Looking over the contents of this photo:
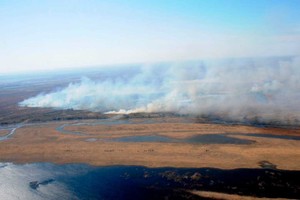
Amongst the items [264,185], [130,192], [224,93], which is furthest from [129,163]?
[224,93]

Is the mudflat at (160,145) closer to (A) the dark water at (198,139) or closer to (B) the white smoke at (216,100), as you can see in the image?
(A) the dark water at (198,139)

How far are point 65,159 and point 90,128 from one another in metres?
18.0

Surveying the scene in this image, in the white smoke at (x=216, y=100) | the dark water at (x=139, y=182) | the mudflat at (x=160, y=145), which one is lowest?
the dark water at (x=139, y=182)

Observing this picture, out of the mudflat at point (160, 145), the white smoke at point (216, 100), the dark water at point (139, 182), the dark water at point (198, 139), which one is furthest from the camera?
the white smoke at point (216, 100)

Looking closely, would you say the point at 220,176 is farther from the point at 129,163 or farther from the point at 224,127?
the point at 224,127

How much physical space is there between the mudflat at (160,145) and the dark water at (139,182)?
7.41 ft

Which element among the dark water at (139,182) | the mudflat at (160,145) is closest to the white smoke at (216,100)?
the mudflat at (160,145)

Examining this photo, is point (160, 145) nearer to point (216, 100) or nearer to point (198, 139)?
point (198, 139)

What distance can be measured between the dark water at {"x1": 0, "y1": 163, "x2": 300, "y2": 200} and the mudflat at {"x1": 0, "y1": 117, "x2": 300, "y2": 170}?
7.41ft

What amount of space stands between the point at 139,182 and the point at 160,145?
13.4 m

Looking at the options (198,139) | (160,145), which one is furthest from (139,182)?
(198,139)

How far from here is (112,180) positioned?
34812mm

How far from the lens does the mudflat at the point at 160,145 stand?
128 feet

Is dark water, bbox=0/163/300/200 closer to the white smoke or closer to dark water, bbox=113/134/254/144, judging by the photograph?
dark water, bbox=113/134/254/144
